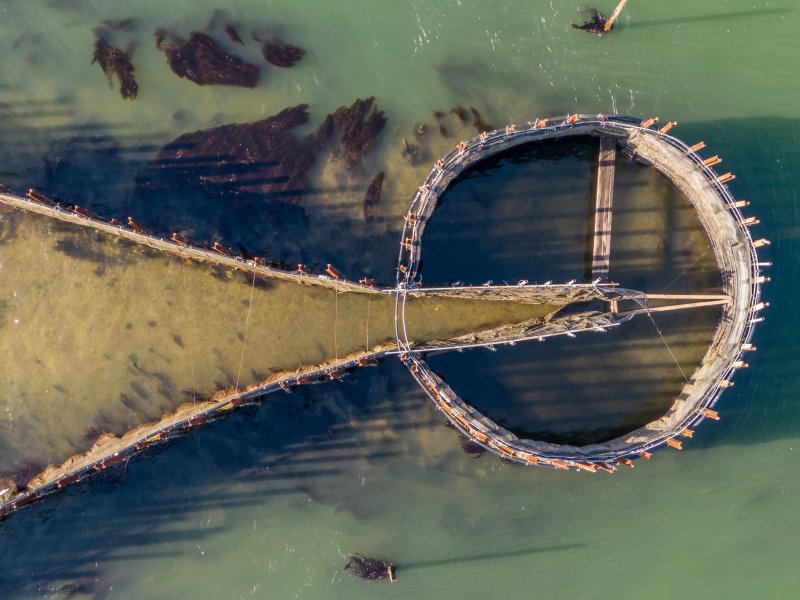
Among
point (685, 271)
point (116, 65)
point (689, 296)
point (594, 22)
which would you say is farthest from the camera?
point (116, 65)

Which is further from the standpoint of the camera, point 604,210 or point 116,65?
point 116,65

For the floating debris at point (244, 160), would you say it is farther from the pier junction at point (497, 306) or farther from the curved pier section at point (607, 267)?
the curved pier section at point (607, 267)

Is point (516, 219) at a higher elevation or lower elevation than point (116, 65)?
lower

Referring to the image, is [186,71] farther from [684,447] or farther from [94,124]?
[684,447]

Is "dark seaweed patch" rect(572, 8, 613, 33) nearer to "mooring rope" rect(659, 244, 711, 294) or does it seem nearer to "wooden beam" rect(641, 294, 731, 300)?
"mooring rope" rect(659, 244, 711, 294)

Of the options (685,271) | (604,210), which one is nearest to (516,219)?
(604,210)

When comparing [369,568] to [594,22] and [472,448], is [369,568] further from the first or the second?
[594,22]

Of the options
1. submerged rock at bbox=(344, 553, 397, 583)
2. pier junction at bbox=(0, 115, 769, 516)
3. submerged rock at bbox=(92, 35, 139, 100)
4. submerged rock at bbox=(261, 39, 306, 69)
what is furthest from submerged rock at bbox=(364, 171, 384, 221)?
submerged rock at bbox=(344, 553, 397, 583)

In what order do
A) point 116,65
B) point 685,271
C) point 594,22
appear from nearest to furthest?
point 594,22
point 685,271
point 116,65
